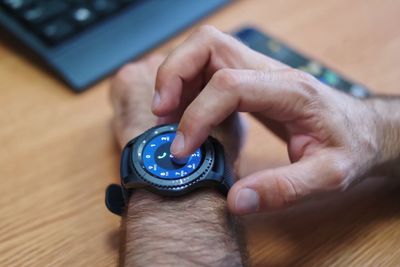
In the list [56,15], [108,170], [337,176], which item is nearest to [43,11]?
[56,15]

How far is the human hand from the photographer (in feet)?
1.64

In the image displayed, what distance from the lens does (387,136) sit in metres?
0.59

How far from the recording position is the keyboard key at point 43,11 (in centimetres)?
76

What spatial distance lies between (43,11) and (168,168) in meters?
0.39

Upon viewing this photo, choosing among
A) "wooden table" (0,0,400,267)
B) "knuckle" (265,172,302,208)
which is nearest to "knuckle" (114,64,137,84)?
"wooden table" (0,0,400,267)

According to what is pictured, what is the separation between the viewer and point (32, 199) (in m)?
0.61

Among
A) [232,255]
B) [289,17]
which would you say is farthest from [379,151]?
[289,17]

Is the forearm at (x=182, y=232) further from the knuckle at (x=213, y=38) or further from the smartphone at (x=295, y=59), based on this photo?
the smartphone at (x=295, y=59)

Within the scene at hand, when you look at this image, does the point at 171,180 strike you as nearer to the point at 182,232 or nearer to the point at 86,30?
the point at 182,232

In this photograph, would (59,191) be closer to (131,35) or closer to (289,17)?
(131,35)

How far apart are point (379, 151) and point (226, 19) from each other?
1.23 feet

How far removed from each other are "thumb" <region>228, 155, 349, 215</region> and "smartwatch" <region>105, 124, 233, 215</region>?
0.08 ft

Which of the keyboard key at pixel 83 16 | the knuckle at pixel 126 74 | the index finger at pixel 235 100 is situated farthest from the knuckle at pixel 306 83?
the keyboard key at pixel 83 16

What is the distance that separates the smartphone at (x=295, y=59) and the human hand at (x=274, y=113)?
12 centimetres
